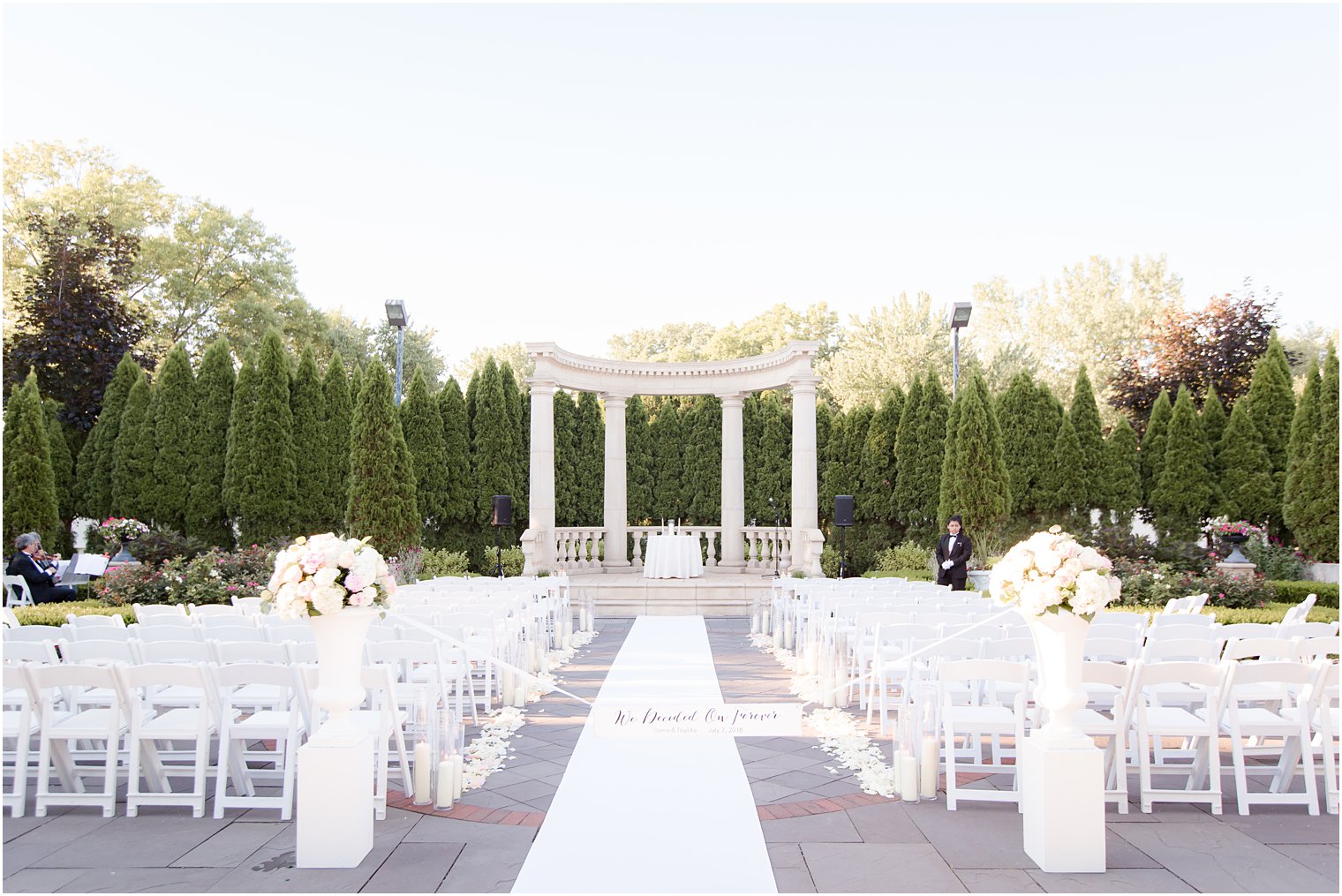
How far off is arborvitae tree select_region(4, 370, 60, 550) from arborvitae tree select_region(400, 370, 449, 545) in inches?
262

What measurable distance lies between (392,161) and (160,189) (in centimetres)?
1565

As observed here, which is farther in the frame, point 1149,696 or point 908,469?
point 908,469

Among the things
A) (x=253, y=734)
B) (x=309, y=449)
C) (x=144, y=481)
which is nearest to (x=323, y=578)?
(x=253, y=734)

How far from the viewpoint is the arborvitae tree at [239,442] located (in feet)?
58.8

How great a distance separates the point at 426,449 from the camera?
20000 mm

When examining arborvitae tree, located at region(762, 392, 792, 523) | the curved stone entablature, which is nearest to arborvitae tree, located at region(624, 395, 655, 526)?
arborvitae tree, located at region(762, 392, 792, 523)

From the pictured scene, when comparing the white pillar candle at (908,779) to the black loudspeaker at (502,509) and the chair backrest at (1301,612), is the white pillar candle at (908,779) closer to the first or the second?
the chair backrest at (1301,612)

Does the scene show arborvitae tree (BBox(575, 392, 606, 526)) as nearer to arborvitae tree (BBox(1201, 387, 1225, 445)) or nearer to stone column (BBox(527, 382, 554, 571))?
stone column (BBox(527, 382, 554, 571))

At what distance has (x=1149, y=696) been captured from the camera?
19.4 ft

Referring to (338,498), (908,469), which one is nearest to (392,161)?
(338,498)

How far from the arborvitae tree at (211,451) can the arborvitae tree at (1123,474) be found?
58.3 feet

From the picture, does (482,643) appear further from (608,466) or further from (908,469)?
(908,469)

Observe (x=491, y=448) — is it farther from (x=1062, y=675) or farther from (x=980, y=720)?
(x=1062, y=675)

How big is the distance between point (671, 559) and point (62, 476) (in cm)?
1255
